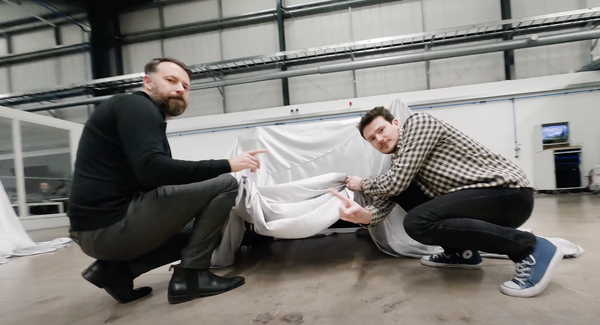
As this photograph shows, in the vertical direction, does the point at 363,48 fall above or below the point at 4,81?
below

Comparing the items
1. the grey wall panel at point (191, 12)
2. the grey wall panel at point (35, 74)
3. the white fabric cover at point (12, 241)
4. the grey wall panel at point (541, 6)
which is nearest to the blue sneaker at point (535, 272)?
the white fabric cover at point (12, 241)

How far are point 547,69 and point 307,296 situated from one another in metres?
5.99

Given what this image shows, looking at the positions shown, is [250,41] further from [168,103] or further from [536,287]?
[536,287]

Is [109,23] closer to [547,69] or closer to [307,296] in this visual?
[307,296]

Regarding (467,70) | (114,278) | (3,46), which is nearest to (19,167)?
(3,46)

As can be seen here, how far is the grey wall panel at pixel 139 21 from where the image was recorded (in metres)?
6.32

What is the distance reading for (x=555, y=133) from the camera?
15.3 ft

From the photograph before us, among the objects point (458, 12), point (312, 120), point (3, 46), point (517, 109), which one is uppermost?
point (3, 46)

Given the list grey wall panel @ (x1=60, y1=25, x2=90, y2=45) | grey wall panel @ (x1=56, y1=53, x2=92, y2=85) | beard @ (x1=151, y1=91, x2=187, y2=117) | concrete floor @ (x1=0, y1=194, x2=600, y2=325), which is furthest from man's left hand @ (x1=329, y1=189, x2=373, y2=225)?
grey wall panel @ (x1=60, y1=25, x2=90, y2=45)

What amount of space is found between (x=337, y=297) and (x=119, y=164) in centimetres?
95

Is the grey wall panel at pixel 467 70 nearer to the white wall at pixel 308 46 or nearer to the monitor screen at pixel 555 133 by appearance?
the white wall at pixel 308 46

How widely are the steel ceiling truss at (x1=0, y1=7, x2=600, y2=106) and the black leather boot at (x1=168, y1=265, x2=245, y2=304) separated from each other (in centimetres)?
434

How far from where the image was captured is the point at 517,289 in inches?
40.9

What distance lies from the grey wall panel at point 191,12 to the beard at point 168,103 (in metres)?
5.66
